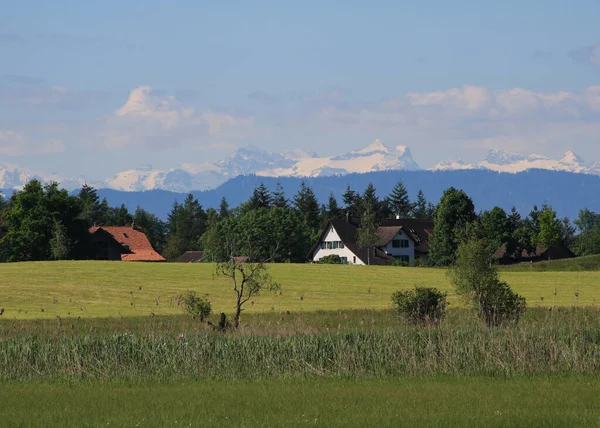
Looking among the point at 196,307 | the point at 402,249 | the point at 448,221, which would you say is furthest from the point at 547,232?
the point at 196,307

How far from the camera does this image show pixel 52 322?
164 feet

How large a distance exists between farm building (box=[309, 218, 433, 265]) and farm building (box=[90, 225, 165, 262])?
2814cm

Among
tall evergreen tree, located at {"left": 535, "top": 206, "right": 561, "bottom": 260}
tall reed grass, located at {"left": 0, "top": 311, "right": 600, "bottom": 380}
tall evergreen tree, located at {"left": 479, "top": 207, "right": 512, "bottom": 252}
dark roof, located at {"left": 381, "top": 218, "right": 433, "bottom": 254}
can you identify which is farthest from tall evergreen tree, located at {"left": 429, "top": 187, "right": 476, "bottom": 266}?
tall reed grass, located at {"left": 0, "top": 311, "right": 600, "bottom": 380}

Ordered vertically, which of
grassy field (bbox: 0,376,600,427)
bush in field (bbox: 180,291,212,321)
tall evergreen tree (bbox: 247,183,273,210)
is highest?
tall evergreen tree (bbox: 247,183,273,210)

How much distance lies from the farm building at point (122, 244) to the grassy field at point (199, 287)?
46.6 metres

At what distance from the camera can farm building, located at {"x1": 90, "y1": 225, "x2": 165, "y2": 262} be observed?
142000 millimetres

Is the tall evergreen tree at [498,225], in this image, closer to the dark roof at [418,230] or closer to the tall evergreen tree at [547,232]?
the dark roof at [418,230]

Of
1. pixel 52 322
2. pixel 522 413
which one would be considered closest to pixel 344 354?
pixel 522 413

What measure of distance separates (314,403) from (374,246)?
128703 mm

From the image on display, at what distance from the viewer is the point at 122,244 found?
14888 centimetres

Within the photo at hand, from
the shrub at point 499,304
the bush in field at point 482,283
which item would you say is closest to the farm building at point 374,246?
the bush in field at point 482,283

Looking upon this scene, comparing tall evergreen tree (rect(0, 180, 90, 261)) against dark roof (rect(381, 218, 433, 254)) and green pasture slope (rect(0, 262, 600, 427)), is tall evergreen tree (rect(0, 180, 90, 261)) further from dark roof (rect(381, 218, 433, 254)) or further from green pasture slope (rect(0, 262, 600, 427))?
green pasture slope (rect(0, 262, 600, 427))

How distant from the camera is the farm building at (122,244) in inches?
5591

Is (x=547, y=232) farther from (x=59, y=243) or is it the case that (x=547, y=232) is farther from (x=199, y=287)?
(x=199, y=287)
